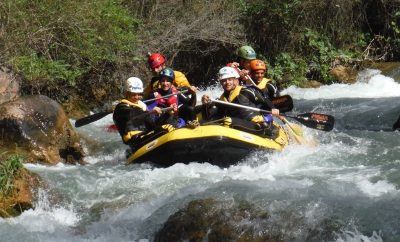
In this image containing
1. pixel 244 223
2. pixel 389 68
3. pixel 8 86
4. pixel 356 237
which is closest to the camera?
pixel 356 237

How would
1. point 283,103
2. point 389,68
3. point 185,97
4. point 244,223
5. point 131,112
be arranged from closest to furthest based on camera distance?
point 244,223, point 131,112, point 283,103, point 185,97, point 389,68

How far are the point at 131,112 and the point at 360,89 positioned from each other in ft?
22.5

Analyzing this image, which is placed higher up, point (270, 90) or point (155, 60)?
point (155, 60)

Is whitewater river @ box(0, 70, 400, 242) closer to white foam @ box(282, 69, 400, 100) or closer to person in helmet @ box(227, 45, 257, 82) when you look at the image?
person in helmet @ box(227, 45, 257, 82)

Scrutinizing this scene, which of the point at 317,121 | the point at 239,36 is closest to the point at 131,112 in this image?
the point at 317,121

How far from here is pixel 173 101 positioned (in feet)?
29.6

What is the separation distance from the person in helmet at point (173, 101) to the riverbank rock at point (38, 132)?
1233mm

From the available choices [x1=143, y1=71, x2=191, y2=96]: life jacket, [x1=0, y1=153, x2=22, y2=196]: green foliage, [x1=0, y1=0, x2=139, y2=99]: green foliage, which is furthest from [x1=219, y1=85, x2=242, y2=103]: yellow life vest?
[x1=0, y1=0, x2=139, y2=99]: green foliage

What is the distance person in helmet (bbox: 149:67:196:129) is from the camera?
858 centimetres

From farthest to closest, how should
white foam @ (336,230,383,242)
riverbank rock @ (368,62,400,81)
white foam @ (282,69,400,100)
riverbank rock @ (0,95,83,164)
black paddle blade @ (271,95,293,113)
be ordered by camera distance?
riverbank rock @ (368,62,400,81) → white foam @ (282,69,400,100) → black paddle blade @ (271,95,293,113) → riverbank rock @ (0,95,83,164) → white foam @ (336,230,383,242)

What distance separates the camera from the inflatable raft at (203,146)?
7383 millimetres

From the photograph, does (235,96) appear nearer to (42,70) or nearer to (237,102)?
(237,102)

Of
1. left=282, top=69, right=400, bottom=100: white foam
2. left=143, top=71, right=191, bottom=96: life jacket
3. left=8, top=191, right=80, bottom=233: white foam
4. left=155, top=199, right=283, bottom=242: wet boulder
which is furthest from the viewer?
left=282, top=69, right=400, bottom=100: white foam

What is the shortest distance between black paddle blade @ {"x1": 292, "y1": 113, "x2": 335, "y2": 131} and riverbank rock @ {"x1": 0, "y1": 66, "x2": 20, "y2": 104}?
4.51 metres
